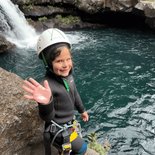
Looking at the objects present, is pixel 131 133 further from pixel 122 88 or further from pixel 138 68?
pixel 138 68

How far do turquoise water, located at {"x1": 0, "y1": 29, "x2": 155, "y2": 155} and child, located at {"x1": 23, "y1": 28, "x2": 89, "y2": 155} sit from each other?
3.47 meters

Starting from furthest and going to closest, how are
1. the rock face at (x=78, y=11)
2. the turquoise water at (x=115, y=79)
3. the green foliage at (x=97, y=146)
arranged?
the rock face at (x=78, y=11) < the turquoise water at (x=115, y=79) < the green foliage at (x=97, y=146)

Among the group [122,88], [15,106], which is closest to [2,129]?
[15,106]

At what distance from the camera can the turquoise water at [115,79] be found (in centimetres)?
788

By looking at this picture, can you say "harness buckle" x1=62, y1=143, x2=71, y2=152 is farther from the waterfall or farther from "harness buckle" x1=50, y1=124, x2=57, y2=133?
the waterfall

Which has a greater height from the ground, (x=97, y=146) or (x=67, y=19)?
(x=67, y=19)

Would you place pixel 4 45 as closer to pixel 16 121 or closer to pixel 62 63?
pixel 16 121

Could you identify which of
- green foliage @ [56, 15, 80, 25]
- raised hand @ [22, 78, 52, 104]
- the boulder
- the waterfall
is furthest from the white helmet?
green foliage @ [56, 15, 80, 25]

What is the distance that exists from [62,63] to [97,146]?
3.13m

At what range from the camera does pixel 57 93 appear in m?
3.80

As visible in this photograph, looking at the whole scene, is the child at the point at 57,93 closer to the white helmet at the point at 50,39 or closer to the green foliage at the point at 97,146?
the white helmet at the point at 50,39

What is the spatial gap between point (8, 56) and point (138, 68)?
20.2 ft

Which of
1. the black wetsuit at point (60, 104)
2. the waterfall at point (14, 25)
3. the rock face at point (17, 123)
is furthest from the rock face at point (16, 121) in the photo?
the waterfall at point (14, 25)

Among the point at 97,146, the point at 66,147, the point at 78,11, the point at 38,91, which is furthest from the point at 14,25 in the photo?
the point at 38,91
